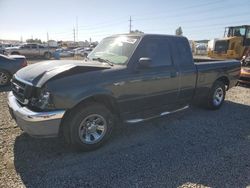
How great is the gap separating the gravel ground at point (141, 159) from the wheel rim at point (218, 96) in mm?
1177

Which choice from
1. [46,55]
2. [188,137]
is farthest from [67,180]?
[46,55]

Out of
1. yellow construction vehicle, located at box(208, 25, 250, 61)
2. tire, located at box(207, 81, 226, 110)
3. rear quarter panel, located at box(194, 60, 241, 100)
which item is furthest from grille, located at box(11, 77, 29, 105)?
yellow construction vehicle, located at box(208, 25, 250, 61)

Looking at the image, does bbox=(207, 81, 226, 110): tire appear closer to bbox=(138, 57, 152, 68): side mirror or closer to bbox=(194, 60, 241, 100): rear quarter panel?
bbox=(194, 60, 241, 100): rear quarter panel

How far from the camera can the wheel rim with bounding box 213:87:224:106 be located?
244 inches

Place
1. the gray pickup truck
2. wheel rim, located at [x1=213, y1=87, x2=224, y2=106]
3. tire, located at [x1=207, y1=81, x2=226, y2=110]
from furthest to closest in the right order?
wheel rim, located at [x1=213, y1=87, x2=224, y2=106]
tire, located at [x1=207, y1=81, x2=226, y2=110]
the gray pickup truck

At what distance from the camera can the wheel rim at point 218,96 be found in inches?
244

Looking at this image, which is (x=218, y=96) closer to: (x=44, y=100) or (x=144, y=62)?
(x=144, y=62)

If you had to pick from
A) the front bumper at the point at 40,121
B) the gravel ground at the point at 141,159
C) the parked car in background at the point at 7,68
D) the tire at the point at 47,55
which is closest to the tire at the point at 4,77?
the parked car in background at the point at 7,68

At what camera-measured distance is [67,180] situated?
3.04 metres

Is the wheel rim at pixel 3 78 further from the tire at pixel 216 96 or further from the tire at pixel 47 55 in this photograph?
the tire at pixel 47 55

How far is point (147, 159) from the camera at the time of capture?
11.9 feet

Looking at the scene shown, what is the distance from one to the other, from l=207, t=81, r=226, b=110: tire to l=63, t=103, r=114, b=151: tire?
3.27m

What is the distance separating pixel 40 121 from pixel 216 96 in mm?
4866

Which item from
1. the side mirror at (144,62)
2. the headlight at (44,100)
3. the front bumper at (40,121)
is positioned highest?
the side mirror at (144,62)
